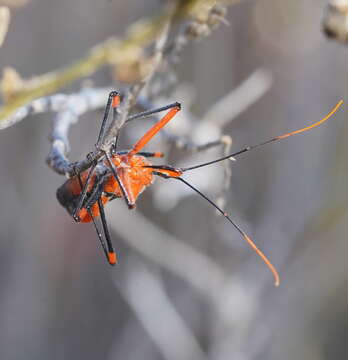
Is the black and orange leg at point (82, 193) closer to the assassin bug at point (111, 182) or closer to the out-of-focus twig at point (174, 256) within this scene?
the assassin bug at point (111, 182)

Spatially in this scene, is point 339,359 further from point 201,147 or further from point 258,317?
point 201,147

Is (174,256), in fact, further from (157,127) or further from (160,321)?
(157,127)

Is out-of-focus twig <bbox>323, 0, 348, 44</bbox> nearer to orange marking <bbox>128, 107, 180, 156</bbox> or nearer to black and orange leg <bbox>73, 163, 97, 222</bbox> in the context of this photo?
orange marking <bbox>128, 107, 180, 156</bbox>

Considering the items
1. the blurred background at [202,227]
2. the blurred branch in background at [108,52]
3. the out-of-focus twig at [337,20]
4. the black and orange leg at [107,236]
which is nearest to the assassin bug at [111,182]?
the black and orange leg at [107,236]

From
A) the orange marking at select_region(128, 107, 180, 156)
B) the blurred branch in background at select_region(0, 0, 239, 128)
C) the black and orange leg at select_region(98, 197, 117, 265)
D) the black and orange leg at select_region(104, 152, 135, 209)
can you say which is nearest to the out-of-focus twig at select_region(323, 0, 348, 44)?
the blurred branch in background at select_region(0, 0, 239, 128)

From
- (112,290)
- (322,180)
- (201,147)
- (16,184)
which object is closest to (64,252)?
(112,290)

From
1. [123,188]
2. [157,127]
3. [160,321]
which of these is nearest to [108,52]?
[157,127]
